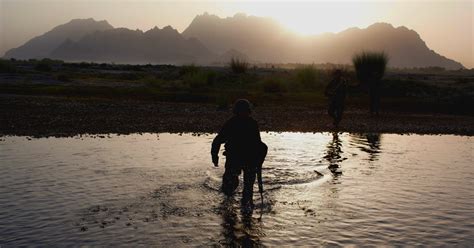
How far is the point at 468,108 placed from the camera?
3244cm

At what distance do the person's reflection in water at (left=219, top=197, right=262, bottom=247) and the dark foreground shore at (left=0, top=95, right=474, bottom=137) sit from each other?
11564 mm

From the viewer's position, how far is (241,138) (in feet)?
30.5

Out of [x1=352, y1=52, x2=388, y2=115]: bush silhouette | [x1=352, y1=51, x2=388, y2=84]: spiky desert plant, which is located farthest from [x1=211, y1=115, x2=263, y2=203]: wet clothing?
[x1=352, y1=51, x2=388, y2=84]: spiky desert plant

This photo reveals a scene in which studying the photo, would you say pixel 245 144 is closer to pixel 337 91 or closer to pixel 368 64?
pixel 337 91

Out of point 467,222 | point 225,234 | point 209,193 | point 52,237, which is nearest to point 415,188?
point 467,222

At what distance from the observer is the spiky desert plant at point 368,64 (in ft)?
124

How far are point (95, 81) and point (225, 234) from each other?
120ft

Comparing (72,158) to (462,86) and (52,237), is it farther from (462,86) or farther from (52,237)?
(462,86)

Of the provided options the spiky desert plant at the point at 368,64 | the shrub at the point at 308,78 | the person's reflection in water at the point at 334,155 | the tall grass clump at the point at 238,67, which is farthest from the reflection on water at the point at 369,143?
the tall grass clump at the point at 238,67

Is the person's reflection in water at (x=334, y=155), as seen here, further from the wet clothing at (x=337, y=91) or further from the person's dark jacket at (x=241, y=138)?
the person's dark jacket at (x=241, y=138)

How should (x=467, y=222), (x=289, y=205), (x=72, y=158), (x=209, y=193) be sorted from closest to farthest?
(x=467, y=222)
(x=289, y=205)
(x=209, y=193)
(x=72, y=158)

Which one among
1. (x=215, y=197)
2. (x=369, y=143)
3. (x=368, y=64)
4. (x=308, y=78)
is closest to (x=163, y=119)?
(x=369, y=143)

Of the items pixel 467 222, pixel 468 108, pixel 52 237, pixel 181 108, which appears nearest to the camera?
pixel 52 237

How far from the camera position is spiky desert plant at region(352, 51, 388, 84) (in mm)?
37875
